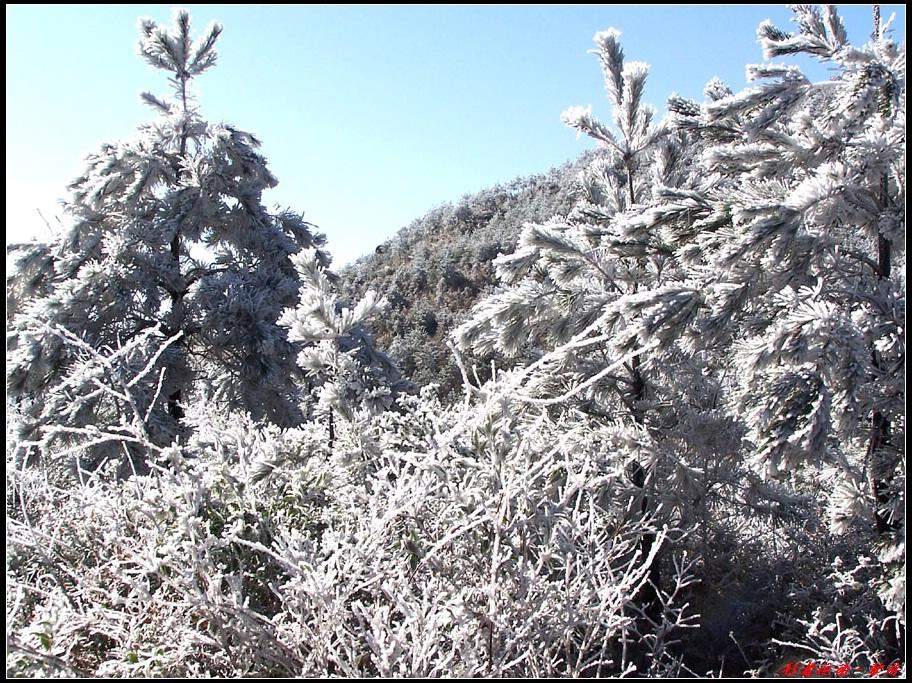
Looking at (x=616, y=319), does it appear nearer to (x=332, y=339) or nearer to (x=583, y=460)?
(x=583, y=460)

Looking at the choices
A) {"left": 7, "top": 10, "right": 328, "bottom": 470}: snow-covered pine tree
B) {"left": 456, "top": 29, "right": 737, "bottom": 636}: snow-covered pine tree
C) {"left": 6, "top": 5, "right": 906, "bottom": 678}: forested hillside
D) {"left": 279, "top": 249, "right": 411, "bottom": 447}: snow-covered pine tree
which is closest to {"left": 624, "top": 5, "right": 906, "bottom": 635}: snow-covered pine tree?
{"left": 6, "top": 5, "right": 906, "bottom": 678}: forested hillside

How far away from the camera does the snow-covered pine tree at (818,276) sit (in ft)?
9.75

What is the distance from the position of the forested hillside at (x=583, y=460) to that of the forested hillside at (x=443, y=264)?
53.4 ft

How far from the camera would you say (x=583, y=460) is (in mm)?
3498

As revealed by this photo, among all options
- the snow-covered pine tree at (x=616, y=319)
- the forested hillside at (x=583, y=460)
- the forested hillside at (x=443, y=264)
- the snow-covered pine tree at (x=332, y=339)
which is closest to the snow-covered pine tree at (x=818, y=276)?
the forested hillside at (x=583, y=460)

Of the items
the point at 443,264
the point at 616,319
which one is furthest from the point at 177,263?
the point at 443,264

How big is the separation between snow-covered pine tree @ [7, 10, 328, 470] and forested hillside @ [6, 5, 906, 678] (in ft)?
0.78

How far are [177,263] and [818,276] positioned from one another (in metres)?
7.87

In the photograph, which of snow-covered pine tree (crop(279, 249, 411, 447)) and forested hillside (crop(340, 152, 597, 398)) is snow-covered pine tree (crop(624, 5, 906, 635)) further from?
forested hillside (crop(340, 152, 597, 398))

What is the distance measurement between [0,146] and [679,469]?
4.70 meters

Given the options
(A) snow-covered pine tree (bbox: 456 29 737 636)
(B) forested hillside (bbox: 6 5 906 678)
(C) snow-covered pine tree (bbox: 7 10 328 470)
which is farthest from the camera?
(C) snow-covered pine tree (bbox: 7 10 328 470)

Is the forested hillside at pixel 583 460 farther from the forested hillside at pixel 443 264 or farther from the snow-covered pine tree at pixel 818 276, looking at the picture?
the forested hillside at pixel 443 264

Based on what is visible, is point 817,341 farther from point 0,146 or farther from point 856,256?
point 0,146

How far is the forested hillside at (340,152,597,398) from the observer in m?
25.5
